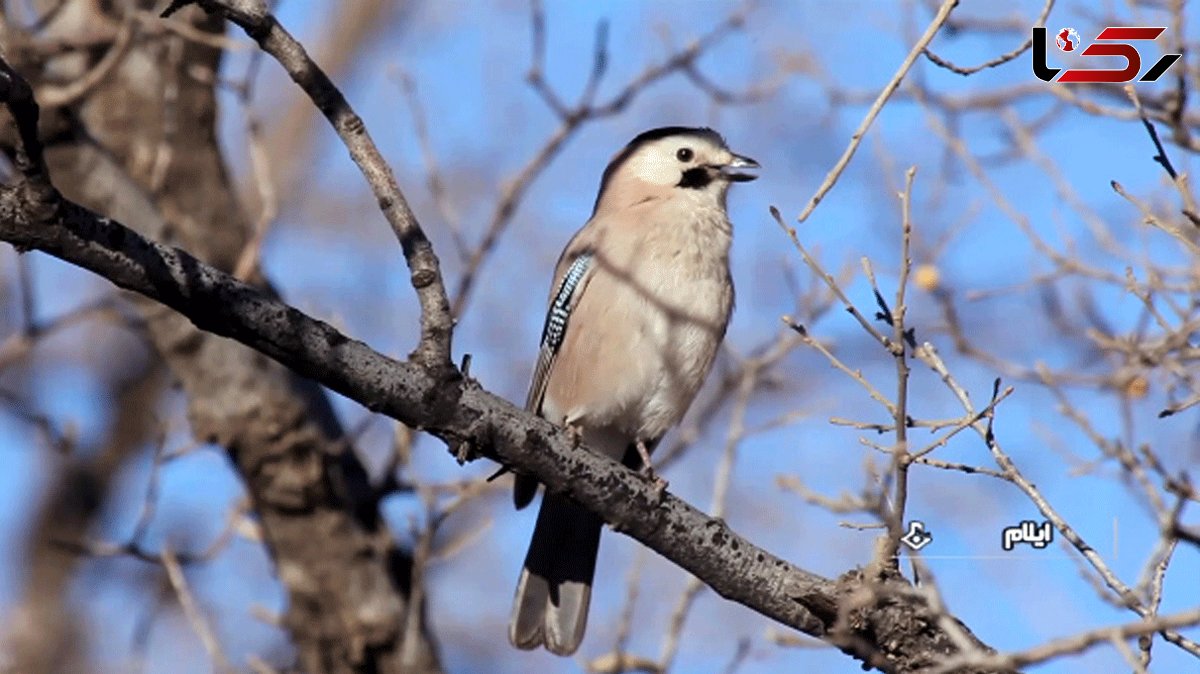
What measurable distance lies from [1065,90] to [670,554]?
1.74 meters

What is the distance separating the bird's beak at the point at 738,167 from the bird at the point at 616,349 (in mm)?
120

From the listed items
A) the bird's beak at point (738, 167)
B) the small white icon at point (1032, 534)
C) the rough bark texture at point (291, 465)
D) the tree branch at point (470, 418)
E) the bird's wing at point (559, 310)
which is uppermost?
the bird's beak at point (738, 167)

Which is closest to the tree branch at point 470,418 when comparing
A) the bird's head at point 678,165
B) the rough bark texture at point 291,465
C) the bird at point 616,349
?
the bird at point 616,349

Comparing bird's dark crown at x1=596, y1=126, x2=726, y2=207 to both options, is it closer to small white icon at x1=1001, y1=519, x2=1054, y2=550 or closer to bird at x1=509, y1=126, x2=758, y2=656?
bird at x1=509, y1=126, x2=758, y2=656

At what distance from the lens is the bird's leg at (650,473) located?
409 centimetres

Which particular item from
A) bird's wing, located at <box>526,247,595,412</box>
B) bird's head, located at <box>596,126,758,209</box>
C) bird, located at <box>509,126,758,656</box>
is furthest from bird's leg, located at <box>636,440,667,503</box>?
bird's head, located at <box>596,126,758,209</box>

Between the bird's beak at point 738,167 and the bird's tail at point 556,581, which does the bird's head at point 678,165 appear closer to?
the bird's beak at point 738,167

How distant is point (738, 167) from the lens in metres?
6.03

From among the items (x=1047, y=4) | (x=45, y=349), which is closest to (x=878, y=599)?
(x=1047, y=4)

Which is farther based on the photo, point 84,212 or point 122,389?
point 122,389

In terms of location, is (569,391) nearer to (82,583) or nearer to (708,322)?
(708,322)

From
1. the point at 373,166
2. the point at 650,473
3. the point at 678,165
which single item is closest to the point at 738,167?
the point at 678,165

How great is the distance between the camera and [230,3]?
353cm

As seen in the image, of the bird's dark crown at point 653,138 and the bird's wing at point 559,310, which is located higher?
the bird's dark crown at point 653,138
